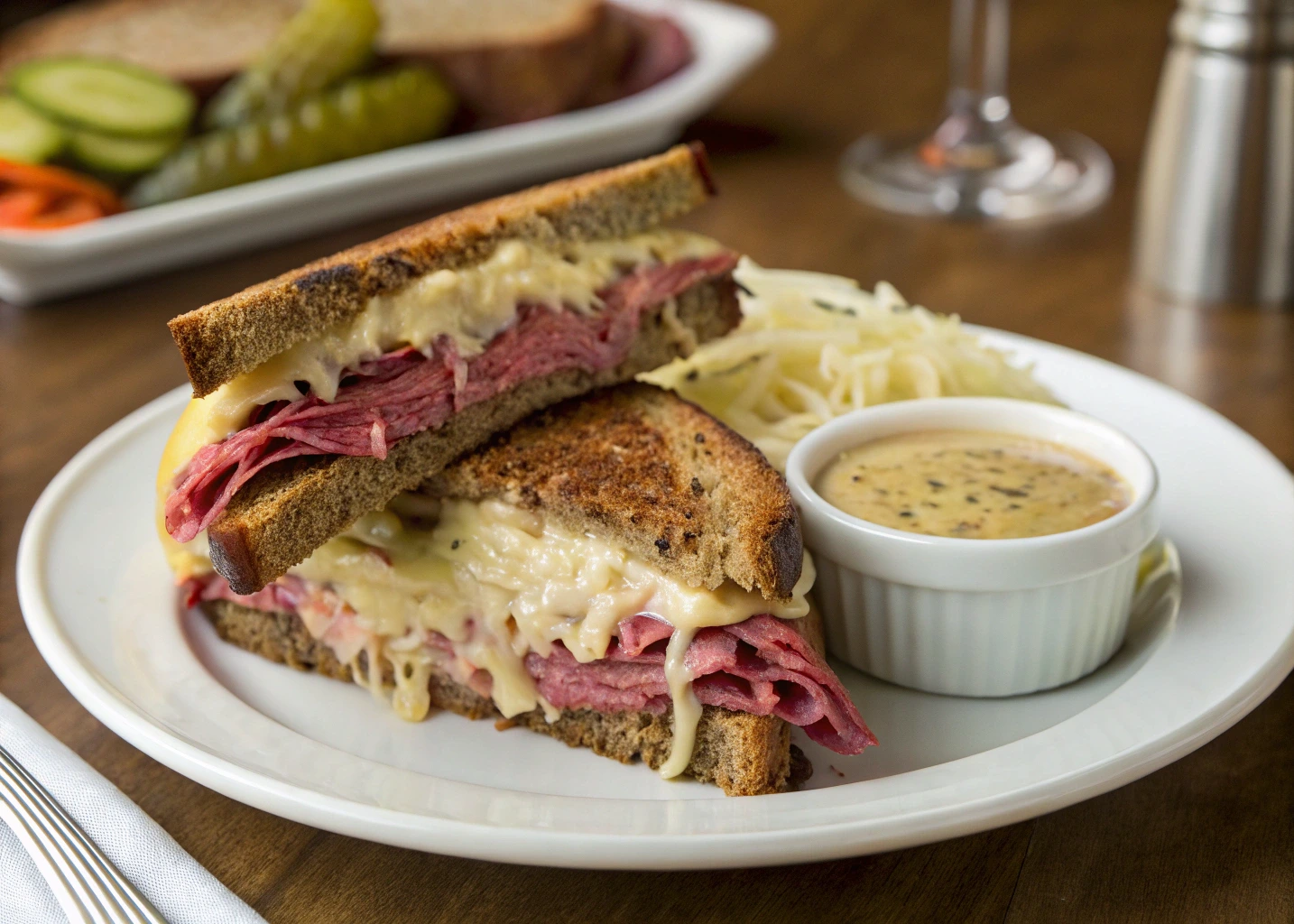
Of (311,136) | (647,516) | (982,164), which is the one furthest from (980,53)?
(647,516)

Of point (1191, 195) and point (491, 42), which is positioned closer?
point (1191, 195)

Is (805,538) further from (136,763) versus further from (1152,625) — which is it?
(136,763)

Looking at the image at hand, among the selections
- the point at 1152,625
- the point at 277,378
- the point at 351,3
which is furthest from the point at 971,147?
the point at 277,378

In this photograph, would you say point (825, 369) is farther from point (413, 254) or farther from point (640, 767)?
point (640, 767)

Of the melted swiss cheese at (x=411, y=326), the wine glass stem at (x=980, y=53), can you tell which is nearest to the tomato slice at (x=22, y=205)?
the melted swiss cheese at (x=411, y=326)

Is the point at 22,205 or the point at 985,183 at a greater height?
the point at 22,205
